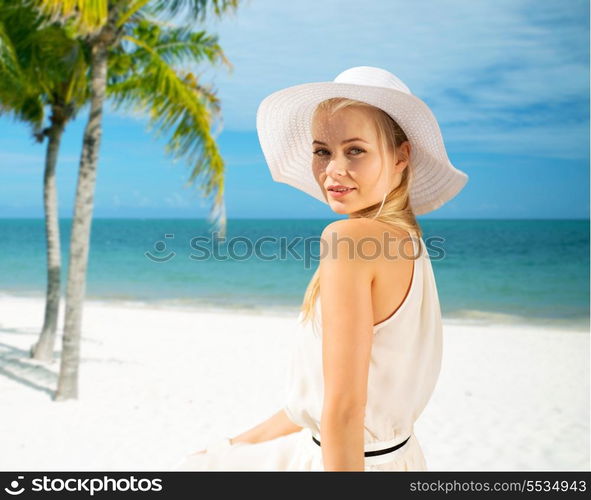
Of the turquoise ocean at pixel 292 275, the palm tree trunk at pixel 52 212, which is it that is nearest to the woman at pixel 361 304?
the palm tree trunk at pixel 52 212

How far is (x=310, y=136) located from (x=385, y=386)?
639 millimetres

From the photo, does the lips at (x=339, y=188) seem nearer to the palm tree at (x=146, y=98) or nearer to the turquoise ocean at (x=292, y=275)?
the palm tree at (x=146, y=98)

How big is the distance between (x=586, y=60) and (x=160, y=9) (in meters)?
49.4

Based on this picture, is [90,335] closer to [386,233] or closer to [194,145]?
[194,145]

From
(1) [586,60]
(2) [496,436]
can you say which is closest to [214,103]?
(2) [496,436]

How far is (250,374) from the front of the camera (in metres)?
8.73

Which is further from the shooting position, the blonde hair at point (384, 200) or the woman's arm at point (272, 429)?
the woman's arm at point (272, 429)

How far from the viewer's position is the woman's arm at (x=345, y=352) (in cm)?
100

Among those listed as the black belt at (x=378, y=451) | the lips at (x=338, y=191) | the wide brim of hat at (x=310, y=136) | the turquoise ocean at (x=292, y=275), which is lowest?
the black belt at (x=378, y=451)

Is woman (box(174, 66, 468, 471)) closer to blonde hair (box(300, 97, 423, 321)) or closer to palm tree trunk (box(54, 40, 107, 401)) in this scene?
blonde hair (box(300, 97, 423, 321))

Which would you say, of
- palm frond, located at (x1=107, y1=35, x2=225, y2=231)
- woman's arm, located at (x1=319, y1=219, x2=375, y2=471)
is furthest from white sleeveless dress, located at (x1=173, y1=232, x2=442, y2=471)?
palm frond, located at (x1=107, y1=35, x2=225, y2=231)

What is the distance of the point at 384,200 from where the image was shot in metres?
1.19

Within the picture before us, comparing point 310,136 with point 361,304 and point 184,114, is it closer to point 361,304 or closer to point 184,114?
point 361,304

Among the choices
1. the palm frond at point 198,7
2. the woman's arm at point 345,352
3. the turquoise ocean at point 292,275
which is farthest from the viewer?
the turquoise ocean at point 292,275
